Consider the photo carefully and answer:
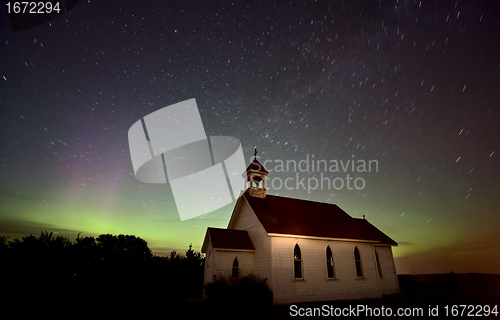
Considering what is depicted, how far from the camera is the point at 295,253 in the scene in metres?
16.9

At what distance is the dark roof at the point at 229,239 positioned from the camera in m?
16.5

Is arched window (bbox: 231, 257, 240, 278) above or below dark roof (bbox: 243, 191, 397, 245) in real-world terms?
below

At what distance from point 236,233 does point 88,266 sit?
47.1m

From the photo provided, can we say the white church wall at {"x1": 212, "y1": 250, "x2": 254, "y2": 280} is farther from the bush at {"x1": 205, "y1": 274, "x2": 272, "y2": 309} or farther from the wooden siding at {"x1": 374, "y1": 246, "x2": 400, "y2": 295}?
the wooden siding at {"x1": 374, "y1": 246, "x2": 400, "y2": 295}

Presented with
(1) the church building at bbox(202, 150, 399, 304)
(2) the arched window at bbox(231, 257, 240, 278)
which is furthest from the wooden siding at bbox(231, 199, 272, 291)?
(2) the arched window at bbox(231, 257, 240, 278)

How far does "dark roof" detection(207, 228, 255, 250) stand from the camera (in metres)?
16.5

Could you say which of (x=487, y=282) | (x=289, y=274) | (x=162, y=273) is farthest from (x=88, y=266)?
(x=487, y=282)

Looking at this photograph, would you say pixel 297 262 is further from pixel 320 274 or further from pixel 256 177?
pixel 256 177

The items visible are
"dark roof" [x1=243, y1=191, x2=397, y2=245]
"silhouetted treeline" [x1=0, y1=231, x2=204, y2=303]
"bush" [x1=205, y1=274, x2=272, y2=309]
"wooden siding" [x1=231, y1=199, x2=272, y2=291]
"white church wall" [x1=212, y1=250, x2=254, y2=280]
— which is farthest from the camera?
"silhouetted treeline" [x1=0, y1=231, x2=204, y2=303]

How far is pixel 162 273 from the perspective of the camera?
3309 centimetres

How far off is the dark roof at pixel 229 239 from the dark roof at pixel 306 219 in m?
2.15

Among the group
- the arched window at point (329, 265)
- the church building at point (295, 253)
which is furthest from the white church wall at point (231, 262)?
the arched window at point (329, 265)

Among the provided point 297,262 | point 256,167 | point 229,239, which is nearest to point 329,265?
point 297,262

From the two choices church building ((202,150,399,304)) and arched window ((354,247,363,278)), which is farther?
arched window ((354,247,363,278))
